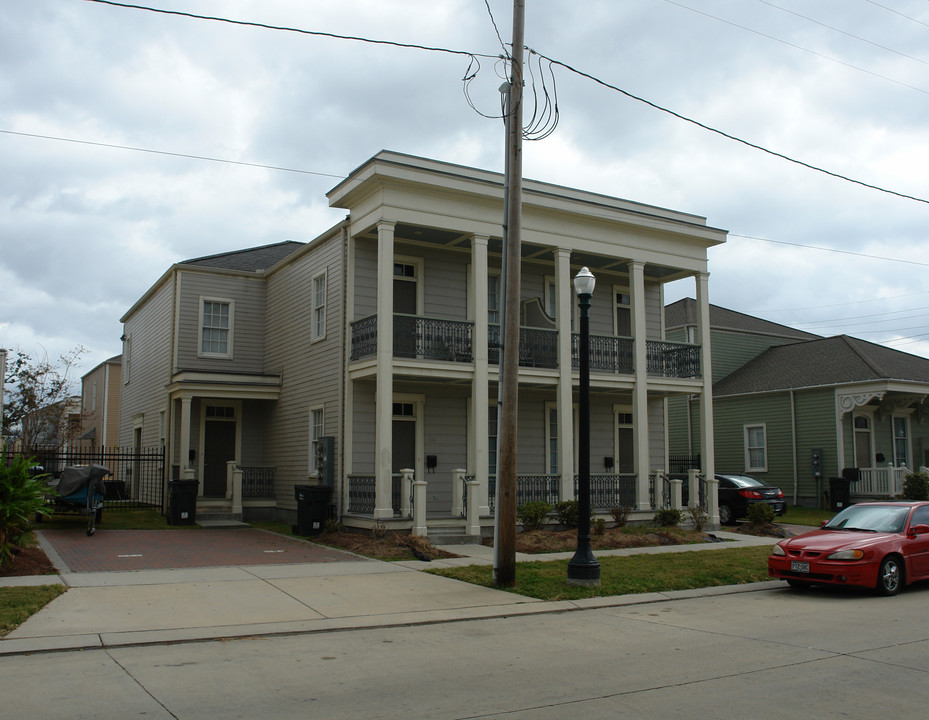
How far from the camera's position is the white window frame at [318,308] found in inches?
805

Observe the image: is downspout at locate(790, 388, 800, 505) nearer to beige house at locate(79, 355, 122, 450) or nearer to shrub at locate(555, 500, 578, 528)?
shrub at locate(555, 500, 578, 528)

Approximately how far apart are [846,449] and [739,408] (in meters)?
4.64

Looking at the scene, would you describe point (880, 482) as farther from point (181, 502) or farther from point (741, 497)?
point (181, 502)

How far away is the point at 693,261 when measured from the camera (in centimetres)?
2227

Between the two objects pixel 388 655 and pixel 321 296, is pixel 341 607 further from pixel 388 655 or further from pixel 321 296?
pixel 321 296

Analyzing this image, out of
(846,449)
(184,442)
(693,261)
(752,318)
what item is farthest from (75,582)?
(752,318)

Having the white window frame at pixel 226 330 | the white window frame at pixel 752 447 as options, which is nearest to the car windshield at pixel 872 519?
the white window frame at pixel 226 330

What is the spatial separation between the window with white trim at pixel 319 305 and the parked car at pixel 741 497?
11431mm

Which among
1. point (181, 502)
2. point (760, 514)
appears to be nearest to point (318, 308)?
point (181, 502)

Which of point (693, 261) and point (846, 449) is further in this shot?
point (846, 449)

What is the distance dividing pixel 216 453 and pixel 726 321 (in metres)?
22.8

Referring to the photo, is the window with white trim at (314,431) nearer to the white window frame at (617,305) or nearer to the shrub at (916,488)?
the white window frame at (617,305)

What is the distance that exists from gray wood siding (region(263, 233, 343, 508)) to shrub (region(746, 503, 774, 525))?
32.9ft

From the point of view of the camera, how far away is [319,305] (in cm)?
2088
